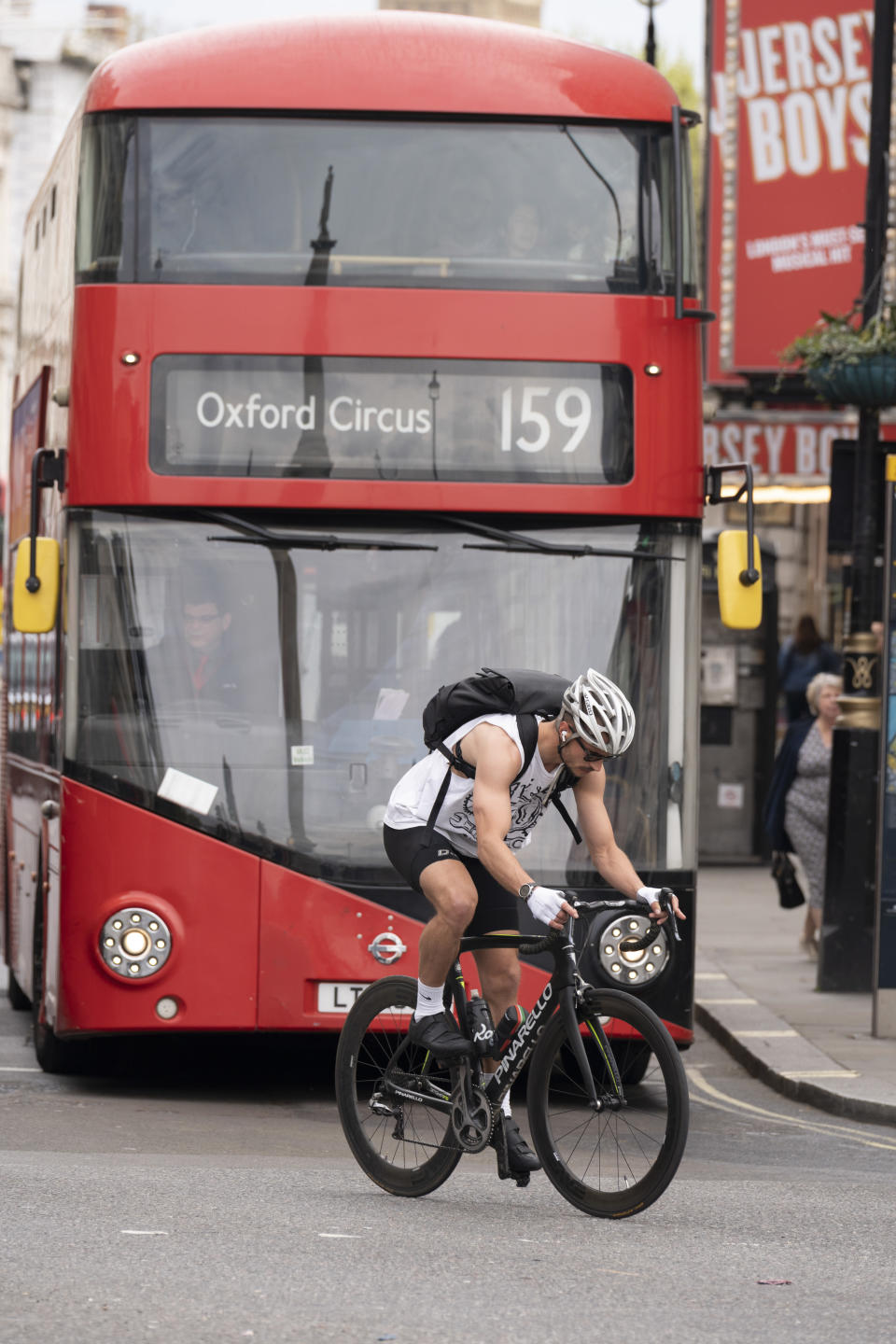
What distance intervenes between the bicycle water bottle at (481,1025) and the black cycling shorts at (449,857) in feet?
0.71

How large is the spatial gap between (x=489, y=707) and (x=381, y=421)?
2510mm

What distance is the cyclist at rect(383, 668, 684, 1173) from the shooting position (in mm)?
5832

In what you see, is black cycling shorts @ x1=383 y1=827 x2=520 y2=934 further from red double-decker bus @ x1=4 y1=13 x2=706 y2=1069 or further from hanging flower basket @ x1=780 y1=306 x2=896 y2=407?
hanging flower basket @ x1=780 y1=306 x2=896 y2=407

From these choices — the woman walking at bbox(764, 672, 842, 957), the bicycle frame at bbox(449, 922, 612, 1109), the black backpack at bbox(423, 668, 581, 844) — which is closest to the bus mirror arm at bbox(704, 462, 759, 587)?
the black backpack at bbox(423, 668, 581, 844)

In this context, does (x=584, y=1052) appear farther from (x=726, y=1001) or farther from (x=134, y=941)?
(x=726, y=1001)

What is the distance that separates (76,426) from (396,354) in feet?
3.96

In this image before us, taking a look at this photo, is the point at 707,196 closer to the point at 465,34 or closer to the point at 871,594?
the point at 871,594

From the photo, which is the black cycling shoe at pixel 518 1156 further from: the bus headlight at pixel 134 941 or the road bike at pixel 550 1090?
the bus headlight at pixel 134 941

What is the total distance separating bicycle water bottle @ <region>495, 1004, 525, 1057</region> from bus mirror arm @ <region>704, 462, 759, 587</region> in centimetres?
242

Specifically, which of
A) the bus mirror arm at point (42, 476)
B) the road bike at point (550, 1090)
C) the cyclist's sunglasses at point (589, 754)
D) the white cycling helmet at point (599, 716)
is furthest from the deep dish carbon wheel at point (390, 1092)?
the bus mirror arm at point (42, 476)

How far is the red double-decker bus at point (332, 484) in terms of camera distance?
8164 mm

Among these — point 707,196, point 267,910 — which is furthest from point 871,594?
point 707,196

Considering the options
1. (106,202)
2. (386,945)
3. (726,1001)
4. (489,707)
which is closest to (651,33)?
(726,1001)

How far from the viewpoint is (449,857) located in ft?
20.4
